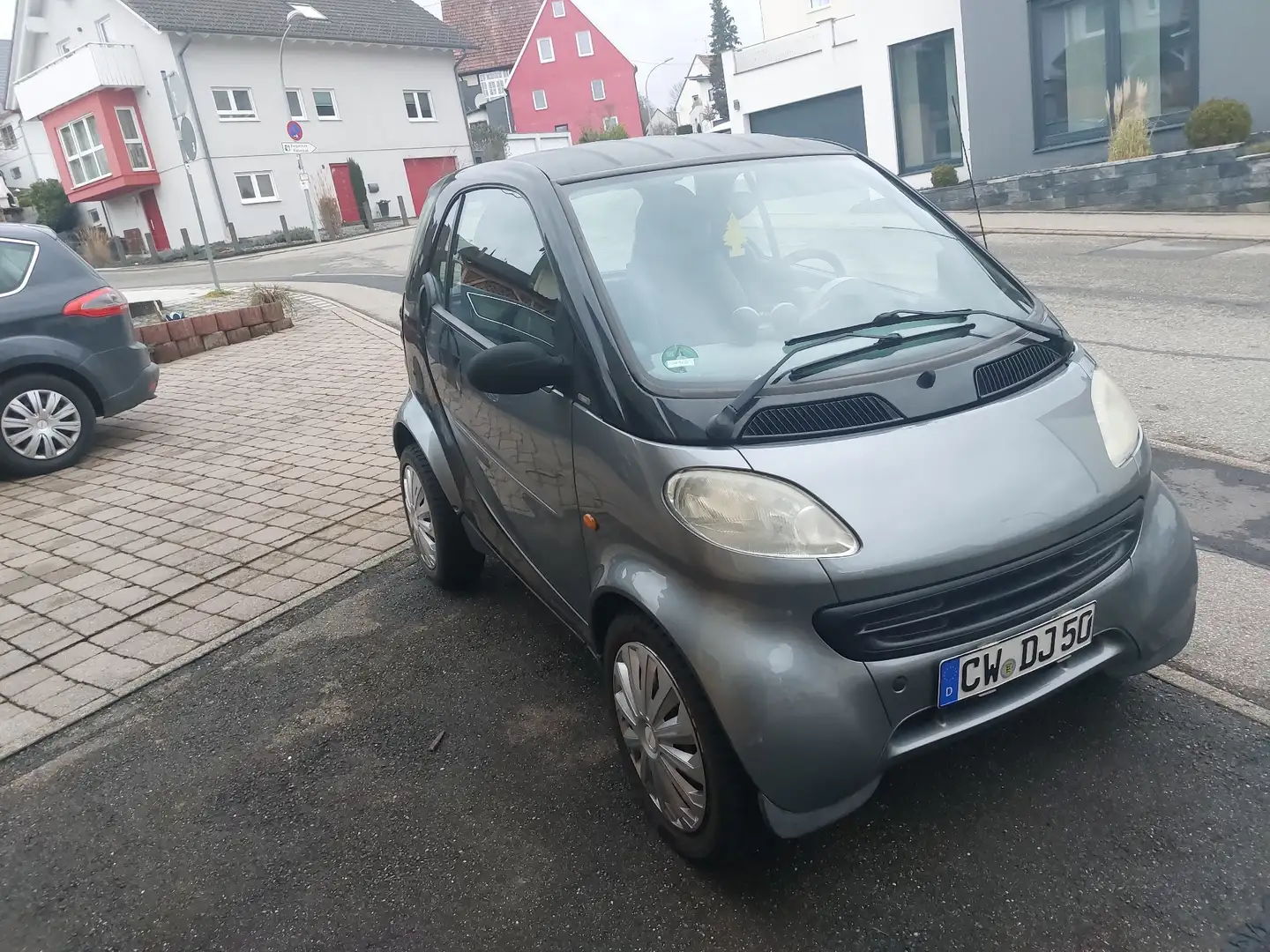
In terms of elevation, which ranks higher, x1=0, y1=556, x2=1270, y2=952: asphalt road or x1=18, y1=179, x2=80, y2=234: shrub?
x1=18, y1=179, x2=80, y2=234: shrub

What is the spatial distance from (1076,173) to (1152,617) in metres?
14.6

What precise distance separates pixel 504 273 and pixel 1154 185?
44.7 ft

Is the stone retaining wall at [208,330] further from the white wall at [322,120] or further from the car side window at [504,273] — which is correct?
the white wall at [322,120]

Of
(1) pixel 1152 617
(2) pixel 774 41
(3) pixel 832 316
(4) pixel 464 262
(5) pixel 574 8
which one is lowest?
(1) pixel 1152 617

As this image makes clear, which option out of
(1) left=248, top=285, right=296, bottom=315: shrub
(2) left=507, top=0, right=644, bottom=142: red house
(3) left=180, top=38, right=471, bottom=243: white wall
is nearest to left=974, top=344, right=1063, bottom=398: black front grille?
(1) left=248, top=285, right=296, bottom=315: shrub

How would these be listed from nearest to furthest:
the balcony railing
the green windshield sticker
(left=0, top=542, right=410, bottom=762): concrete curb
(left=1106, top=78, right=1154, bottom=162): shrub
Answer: the green windshield sticker < (left=0, top=542, right=410, bottom=762): concrete curb < (left=1106, top=78, right=1154, bottom=162): shrub < the balcony railing

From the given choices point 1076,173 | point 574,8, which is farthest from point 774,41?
point 574,8

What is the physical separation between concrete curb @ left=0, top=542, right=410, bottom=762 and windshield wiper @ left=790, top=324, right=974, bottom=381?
3039 mm

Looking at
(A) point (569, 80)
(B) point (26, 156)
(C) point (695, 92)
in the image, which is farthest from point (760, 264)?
(C) point (695, 92)

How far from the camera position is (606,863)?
2.75 metres

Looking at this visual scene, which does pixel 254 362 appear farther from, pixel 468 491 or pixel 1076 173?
pixel 1076 173

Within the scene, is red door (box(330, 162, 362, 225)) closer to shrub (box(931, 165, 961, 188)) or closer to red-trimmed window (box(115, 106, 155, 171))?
red-trimmed window (box(115, 106, 155, 171))

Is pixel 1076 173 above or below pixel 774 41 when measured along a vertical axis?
below

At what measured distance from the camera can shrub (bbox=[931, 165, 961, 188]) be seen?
17.9 metres
